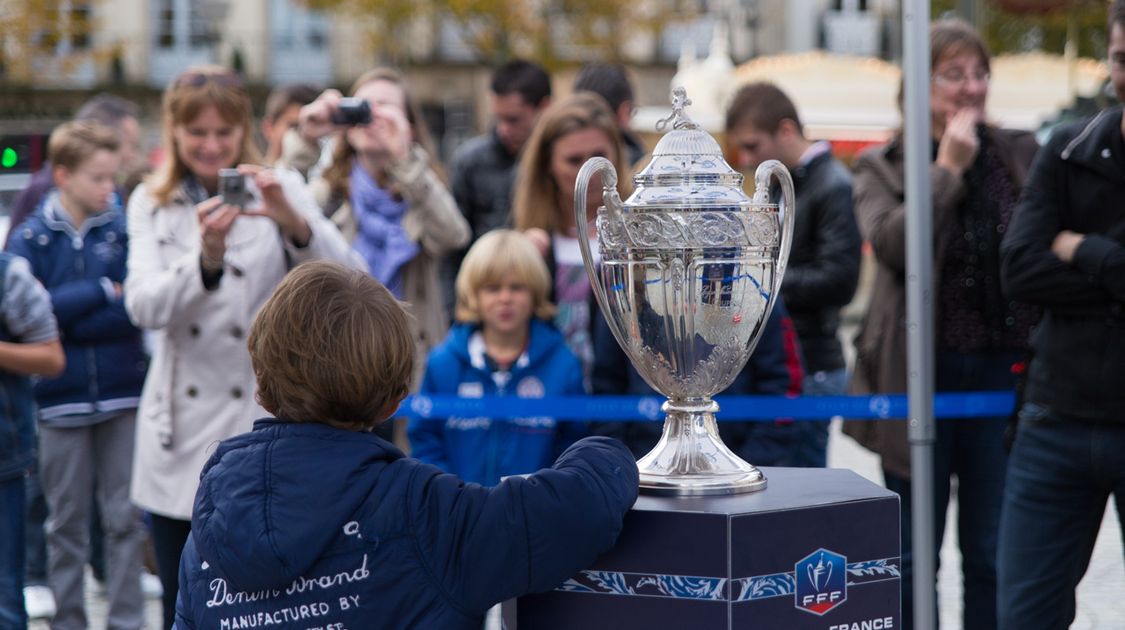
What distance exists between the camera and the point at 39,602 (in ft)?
17.0

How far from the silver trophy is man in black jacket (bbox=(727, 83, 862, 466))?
7.46ft

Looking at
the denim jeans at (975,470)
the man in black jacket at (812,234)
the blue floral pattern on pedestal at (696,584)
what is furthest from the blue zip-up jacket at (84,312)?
the blue floral pattern on pedestal at (696,584)

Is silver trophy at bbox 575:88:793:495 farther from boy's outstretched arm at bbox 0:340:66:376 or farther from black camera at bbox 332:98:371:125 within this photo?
black camera at bbox 332:98:371:125

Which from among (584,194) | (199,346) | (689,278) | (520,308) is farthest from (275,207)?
(689,278)

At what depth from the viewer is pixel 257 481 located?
2.00 m

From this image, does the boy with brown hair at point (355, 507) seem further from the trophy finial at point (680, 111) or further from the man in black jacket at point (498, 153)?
the man in black jacket at point (498, 153)

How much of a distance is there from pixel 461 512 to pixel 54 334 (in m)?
2.35

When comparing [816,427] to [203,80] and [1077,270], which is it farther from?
[203,80]

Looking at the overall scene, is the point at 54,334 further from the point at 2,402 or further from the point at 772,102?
the point at 772,102

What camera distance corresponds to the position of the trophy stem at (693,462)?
2146mm

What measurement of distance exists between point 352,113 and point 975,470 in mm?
2167

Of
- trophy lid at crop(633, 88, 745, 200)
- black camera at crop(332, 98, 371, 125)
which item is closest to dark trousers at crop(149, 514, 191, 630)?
black camera at crop(332, 98, 371, 125)

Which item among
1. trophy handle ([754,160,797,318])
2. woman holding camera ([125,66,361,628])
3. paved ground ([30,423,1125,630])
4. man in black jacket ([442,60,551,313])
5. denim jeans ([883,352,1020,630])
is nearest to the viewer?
trophy handle ([754,160,797,318])

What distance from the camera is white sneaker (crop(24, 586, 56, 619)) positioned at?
16.7ft
